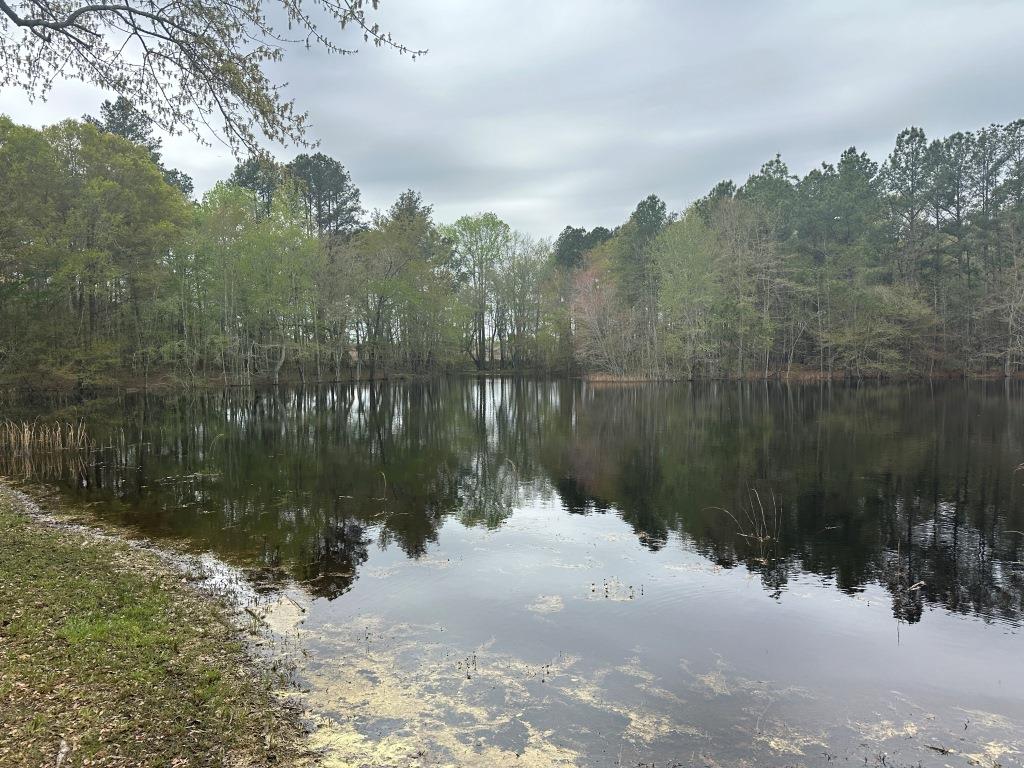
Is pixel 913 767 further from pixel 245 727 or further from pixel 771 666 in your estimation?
pixel 245 727

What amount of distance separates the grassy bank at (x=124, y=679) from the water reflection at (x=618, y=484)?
2.12 meters

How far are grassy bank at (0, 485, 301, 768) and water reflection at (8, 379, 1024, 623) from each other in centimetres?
212

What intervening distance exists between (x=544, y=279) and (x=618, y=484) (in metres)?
59.5

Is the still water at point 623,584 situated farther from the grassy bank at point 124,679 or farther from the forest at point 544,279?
the forest at point 544,279

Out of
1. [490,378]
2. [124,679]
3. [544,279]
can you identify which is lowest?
[490,378]

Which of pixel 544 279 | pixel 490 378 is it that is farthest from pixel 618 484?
pixel 544 279

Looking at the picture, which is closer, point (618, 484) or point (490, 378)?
point (618, 484)

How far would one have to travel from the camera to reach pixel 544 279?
7400cm

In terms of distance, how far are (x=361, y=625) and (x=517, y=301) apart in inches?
2608

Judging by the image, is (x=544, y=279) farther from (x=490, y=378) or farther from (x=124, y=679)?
(x=124, y=679)

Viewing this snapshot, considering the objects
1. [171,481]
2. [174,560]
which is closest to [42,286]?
[171,481]

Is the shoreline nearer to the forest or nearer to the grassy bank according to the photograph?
the forest

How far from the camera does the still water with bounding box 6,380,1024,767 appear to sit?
549cm

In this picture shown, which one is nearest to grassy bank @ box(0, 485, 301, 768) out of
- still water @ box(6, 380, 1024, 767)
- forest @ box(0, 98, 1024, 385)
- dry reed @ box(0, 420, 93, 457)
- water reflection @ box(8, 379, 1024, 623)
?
still water @ box(6, 380, 1024, 767)
